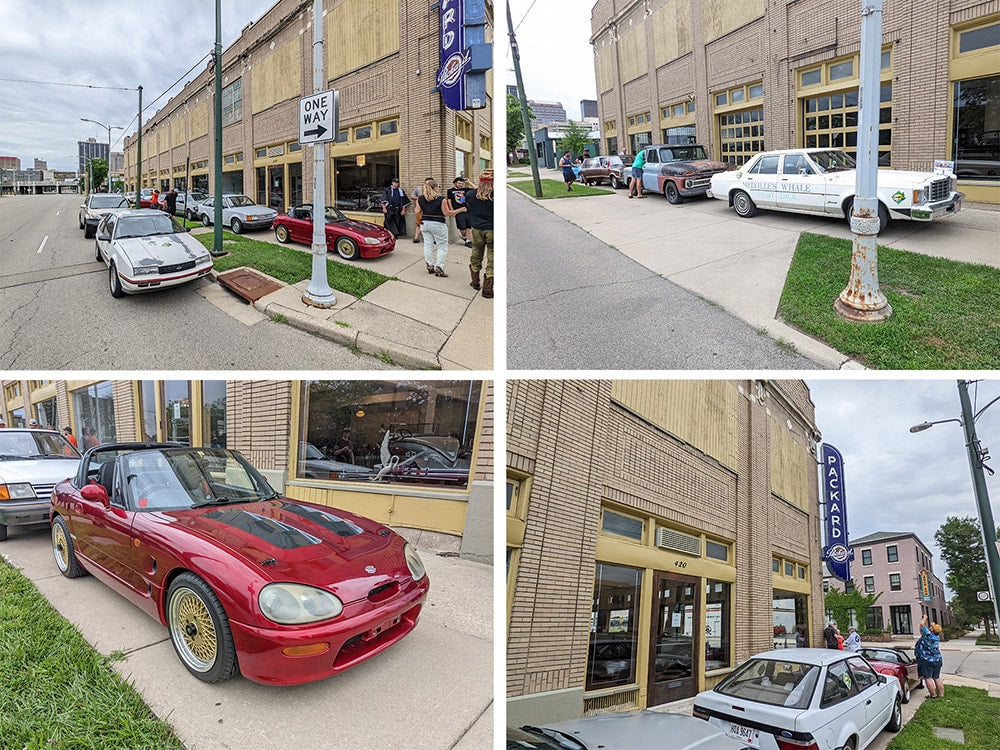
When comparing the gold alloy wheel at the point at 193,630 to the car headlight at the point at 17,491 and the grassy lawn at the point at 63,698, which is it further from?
the car headlight at the point at 17,491

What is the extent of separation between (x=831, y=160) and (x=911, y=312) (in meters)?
6.69

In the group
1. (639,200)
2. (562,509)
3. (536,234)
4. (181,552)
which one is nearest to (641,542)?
(562,509)

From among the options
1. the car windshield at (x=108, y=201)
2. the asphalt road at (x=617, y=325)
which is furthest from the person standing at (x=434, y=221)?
the car windshield at (x=108, y=201)

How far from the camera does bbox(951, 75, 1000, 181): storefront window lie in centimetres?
1363

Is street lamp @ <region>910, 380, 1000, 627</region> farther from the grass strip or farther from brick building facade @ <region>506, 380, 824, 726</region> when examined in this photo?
brick building facade @ <region>506, 380, 824, 726</region>

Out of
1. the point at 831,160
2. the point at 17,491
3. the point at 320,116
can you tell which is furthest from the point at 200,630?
the point at 831,160

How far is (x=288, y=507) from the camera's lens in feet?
16.9

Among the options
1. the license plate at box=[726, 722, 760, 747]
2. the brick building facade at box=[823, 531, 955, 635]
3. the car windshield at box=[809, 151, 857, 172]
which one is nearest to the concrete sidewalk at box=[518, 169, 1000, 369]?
the car windshield at box=[809, 151, 857, 172]

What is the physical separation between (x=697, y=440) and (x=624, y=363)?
3.18m

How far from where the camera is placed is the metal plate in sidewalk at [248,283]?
34.5 ft

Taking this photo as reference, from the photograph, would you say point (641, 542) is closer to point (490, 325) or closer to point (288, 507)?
point (490, 325)

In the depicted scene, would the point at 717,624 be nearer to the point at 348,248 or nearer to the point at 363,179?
the point at 348,248

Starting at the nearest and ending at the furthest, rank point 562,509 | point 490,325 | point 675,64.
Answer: point 562,509
point 490,325
point 675,64

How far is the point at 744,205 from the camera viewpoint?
13414 mm
